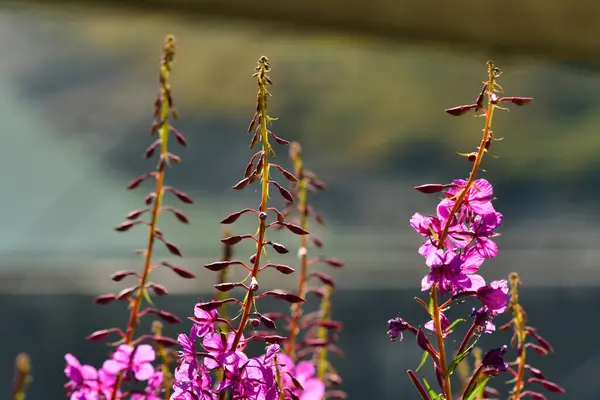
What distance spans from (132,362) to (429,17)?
1.17m

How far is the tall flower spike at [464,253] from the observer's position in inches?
14.9

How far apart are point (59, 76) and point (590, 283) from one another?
154cm

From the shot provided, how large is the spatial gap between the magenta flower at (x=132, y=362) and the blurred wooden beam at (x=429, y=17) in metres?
1.12

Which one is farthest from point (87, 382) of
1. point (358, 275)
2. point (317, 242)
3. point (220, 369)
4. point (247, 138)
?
point (247, 138)

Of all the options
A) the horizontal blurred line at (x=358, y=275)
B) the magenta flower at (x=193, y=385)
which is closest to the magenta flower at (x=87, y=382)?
the magenta flower at (x=193, y=385)

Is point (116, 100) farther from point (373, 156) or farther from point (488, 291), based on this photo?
point (488, 291)

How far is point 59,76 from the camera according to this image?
7.50ft

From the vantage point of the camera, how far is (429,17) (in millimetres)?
1503

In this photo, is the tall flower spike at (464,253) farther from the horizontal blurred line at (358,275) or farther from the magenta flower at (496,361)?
the horizontal blurred line at (358,275)

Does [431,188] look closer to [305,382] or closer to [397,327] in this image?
[397,327]

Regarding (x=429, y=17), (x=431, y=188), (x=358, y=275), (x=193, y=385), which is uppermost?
(x=429, y=17)

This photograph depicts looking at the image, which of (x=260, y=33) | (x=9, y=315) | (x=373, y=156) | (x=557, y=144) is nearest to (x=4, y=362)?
(x=9, y=315)

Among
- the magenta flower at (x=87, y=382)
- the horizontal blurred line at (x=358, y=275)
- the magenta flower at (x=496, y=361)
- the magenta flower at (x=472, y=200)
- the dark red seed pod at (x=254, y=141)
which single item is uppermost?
the horizontal blurred line at (x=358, y=275)

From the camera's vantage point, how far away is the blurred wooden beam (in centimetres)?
150
